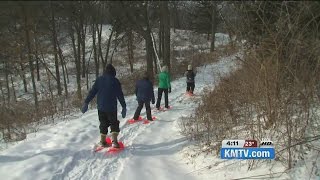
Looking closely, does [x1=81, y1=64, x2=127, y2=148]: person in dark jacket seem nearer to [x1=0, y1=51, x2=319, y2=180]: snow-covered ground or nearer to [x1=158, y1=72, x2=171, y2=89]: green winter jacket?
[x1=0, y1=51, x2=319, y2=180]: snow-covered ground

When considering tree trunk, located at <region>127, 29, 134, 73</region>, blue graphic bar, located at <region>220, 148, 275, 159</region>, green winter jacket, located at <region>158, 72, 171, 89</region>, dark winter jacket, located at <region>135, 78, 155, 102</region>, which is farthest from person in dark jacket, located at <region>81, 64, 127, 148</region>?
tree trunk, located at <region>127, 29, 134, 73</region>

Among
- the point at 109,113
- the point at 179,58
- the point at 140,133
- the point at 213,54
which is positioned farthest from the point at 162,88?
the point at 179,58

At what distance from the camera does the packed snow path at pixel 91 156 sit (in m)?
6.91

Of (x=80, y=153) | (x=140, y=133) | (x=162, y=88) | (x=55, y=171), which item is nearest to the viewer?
(x=55, y=171)

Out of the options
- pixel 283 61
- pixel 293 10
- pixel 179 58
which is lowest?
pixel 179 58

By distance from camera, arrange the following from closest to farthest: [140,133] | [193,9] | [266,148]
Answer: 1. [266,148]
2. [140,133]
3. [193,9]

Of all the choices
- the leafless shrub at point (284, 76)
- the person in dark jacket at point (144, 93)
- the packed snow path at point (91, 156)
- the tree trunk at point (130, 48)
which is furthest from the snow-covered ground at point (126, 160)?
the tree trunk at point (130, 48)

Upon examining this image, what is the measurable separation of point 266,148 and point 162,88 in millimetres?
9134

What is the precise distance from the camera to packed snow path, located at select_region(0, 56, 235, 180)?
6.91 meters

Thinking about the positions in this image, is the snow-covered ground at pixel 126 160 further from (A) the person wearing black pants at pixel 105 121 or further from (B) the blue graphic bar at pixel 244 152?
(A) the person wearing black pants at pixel 105 121

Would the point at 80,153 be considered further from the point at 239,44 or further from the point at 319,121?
the point at 319,121

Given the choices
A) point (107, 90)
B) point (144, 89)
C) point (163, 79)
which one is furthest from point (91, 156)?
point (163, 79)

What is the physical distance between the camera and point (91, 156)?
799 centimetres

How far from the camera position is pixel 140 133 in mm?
10172
